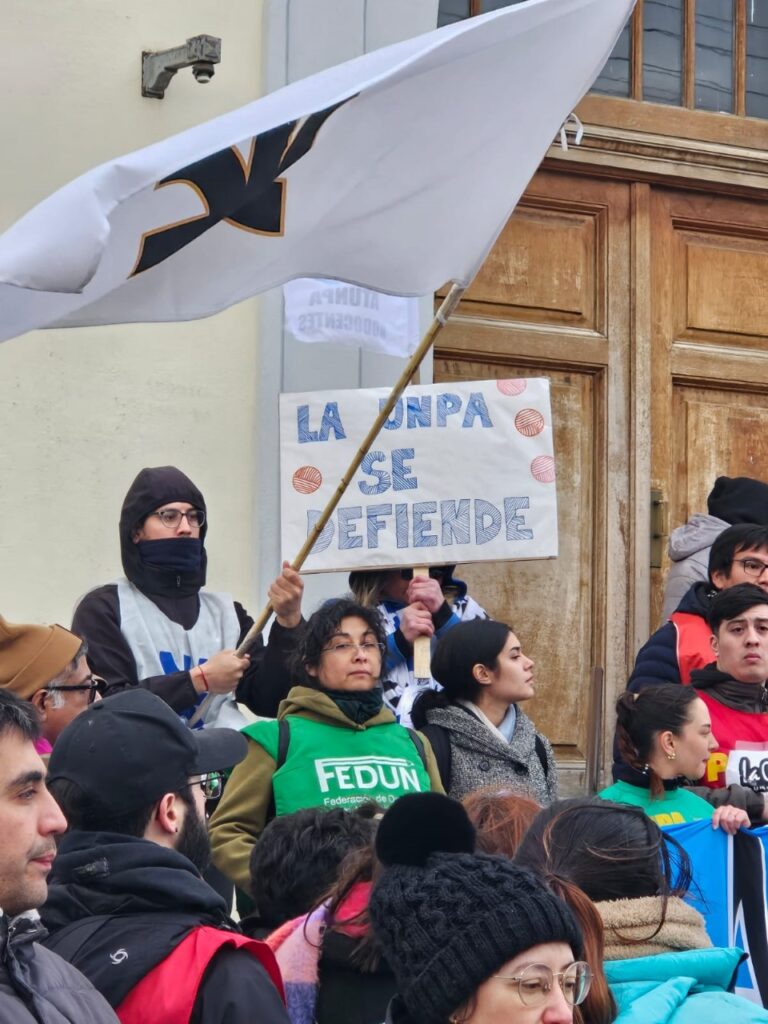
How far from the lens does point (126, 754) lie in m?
3.39

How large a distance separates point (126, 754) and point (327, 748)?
5.21 ft

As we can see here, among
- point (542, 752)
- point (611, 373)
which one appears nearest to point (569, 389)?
point (611, 373)

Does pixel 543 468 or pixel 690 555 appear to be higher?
pixel 543 468

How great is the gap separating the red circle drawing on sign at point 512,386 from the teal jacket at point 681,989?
3.20m

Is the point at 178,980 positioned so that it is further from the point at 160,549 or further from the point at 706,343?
the point at 706,343

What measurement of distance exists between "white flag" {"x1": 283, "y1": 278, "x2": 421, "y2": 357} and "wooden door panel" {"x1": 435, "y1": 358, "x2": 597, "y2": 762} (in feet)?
3.56

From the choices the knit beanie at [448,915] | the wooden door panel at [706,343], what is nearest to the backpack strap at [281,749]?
the knit beanie at [448,915]

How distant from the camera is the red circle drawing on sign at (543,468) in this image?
6227 millimetres

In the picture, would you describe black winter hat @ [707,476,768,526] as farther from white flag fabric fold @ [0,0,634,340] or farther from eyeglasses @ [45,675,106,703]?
eyeglasses @ [45,675,106,703]

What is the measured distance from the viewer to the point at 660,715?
5047 millimetres

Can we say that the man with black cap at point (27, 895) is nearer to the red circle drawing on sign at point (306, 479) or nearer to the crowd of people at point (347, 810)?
the crowd of people at point (347, 810)

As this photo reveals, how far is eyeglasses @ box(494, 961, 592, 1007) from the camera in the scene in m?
2.79

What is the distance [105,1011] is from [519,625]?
476cm

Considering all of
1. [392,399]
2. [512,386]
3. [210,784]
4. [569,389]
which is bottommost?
[210,784]
